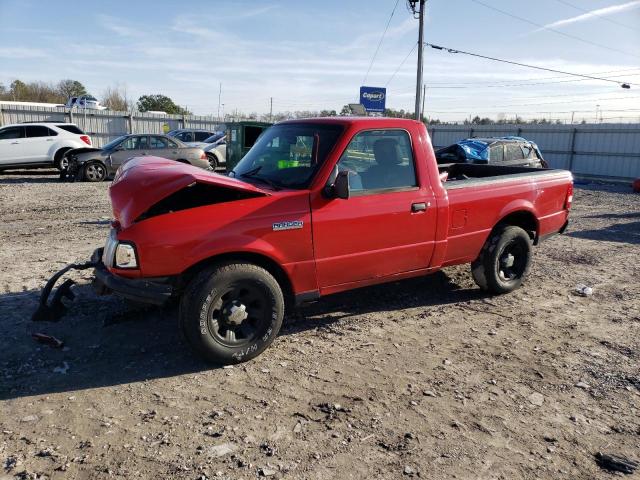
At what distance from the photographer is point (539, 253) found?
8.10 meters

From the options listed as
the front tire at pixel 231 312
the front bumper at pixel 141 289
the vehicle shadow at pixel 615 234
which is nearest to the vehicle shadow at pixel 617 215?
the vehicle shadow at pixel 615 234

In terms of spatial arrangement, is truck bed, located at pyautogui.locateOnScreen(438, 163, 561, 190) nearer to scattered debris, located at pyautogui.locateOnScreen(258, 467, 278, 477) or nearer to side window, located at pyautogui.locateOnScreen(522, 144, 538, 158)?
scattered debris, located at pyautogui.locateOnScreen(258, 467, 278, 477)

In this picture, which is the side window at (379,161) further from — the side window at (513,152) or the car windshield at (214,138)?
the car windshield at (214,138)

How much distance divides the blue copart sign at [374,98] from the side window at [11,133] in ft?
39.8

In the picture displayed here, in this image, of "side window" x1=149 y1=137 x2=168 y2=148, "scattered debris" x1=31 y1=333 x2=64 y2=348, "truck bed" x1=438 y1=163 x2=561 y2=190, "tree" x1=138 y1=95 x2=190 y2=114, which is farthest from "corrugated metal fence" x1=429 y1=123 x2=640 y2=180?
"tree" x1=138 y1=95 x2=190 y2=114

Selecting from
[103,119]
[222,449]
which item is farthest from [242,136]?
[103,119]

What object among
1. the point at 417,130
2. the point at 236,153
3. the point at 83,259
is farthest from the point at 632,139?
the point at 83,259

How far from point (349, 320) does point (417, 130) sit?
1.99 m

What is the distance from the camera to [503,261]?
593 centimetres

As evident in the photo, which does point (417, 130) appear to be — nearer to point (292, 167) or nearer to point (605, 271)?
point (292, 167)

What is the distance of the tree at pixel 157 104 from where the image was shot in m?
56.0

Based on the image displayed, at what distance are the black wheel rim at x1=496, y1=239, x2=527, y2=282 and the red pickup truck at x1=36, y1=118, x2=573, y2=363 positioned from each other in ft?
1.53

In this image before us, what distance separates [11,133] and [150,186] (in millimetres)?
15799

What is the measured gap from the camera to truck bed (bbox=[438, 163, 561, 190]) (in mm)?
5439
